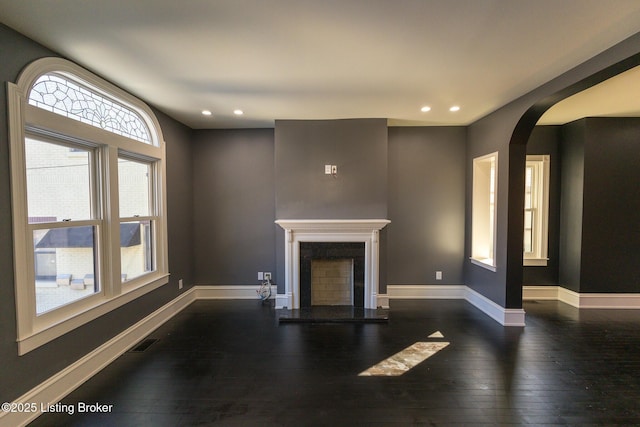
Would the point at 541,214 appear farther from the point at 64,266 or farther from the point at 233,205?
the point at 64,266

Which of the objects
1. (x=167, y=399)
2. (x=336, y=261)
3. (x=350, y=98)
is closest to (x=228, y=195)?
(x=336, y=261)

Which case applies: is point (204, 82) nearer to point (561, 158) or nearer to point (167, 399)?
point (167, 399)

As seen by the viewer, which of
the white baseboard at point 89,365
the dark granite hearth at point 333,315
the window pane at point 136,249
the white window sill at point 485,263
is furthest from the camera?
the white window sill at point 485,263

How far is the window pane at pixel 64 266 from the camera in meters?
2.02

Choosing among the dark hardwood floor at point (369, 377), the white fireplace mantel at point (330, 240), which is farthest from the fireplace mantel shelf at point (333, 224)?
the dark hardwood floor at point (369, 377)

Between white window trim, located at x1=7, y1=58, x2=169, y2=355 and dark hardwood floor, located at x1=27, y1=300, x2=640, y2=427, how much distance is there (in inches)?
21.9

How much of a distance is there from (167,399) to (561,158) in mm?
5540

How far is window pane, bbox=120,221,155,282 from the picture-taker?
2.87 metres

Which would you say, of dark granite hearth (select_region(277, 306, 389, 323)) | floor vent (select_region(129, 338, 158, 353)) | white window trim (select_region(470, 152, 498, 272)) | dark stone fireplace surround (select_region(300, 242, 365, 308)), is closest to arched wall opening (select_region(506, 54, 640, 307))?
white window trim (select_region(470, 152, 498, 272))

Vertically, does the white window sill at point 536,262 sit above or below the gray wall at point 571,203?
below

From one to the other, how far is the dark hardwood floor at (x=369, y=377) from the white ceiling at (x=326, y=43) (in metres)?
2.57

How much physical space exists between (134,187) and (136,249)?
0.69 meters

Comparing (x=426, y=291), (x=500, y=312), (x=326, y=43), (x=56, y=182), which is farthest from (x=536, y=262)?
(x=56, y=182)

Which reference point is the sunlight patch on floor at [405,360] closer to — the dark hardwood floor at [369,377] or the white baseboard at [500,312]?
the dark hardwood floor at [369,377]
